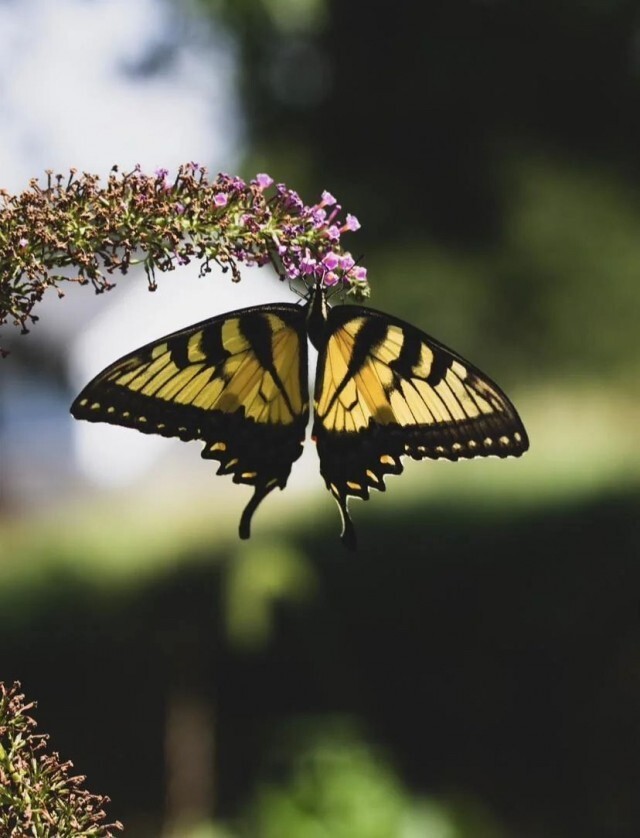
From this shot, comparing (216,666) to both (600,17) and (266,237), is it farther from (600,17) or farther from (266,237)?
(600,17)

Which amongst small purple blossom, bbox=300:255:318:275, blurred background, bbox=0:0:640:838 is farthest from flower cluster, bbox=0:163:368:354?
blurred background, bbox=0:0:640:838

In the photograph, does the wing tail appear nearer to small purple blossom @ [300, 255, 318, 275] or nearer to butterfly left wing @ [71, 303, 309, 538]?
butterfly left wing @ [71, 303, 309, 538]

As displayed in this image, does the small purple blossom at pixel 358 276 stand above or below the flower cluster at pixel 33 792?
above

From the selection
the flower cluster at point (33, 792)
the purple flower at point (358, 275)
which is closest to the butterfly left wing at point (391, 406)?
the purple flower at point (358, 275)

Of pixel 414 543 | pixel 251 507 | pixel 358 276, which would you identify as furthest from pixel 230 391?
pixel 414 543

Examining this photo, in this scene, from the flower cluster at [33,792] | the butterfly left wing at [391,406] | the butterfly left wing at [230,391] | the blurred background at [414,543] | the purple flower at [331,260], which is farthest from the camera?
the blurred background at [414,543]

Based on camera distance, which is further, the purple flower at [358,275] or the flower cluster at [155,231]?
the purple flower at [358,275]

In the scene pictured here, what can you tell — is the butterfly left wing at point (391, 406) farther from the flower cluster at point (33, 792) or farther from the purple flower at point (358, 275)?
the flower cluster at point (33, 792)

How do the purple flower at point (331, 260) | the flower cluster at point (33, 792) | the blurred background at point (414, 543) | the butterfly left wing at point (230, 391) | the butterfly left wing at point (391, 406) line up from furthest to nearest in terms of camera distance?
the blurred background at point (414, 543) < the butterfly left wing at point (391, 406) < the butterfly left wing at point (230, 391) < the purple flower at point (331, 260) < the flower cluster at point (33, 792)
